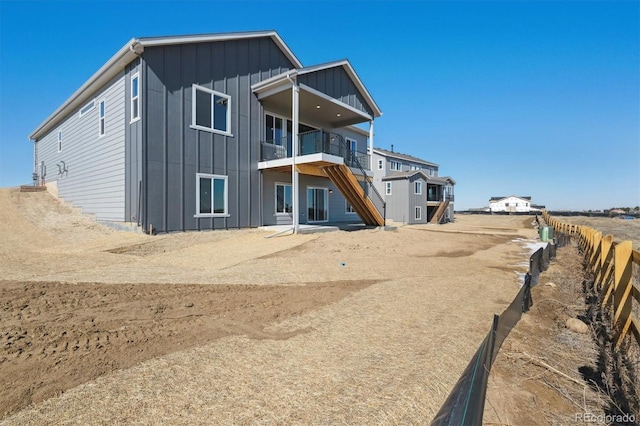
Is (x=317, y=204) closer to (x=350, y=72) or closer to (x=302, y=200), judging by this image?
(x=302, y=200)

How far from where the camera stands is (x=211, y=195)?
47.2 ft

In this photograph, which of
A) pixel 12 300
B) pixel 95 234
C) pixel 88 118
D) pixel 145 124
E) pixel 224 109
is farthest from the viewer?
pixel 88 118

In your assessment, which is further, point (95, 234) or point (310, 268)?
point (95, 234)

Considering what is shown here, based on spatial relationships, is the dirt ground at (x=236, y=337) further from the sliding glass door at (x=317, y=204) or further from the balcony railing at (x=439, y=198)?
the balcony railing at (x=439, y=198)

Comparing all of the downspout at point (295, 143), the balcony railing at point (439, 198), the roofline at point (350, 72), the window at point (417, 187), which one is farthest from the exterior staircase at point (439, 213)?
the downspout at point (295, 143)

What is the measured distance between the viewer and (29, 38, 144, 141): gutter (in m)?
12.1

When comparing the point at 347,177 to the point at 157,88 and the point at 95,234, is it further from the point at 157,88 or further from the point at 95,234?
the point at 95,234

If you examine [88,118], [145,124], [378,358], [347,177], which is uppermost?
[88,118]

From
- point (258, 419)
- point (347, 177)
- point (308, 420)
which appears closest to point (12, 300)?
point (258, 419)

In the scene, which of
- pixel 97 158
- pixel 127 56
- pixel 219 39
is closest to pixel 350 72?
pixel 219 39

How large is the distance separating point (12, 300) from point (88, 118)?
14.6m

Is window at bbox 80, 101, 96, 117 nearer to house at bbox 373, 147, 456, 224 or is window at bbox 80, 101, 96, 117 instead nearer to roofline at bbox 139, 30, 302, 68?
roofline at bbox 139, 30, 302, 68

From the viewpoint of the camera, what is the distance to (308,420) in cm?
251

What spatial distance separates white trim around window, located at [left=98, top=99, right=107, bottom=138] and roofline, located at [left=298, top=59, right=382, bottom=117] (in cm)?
937
